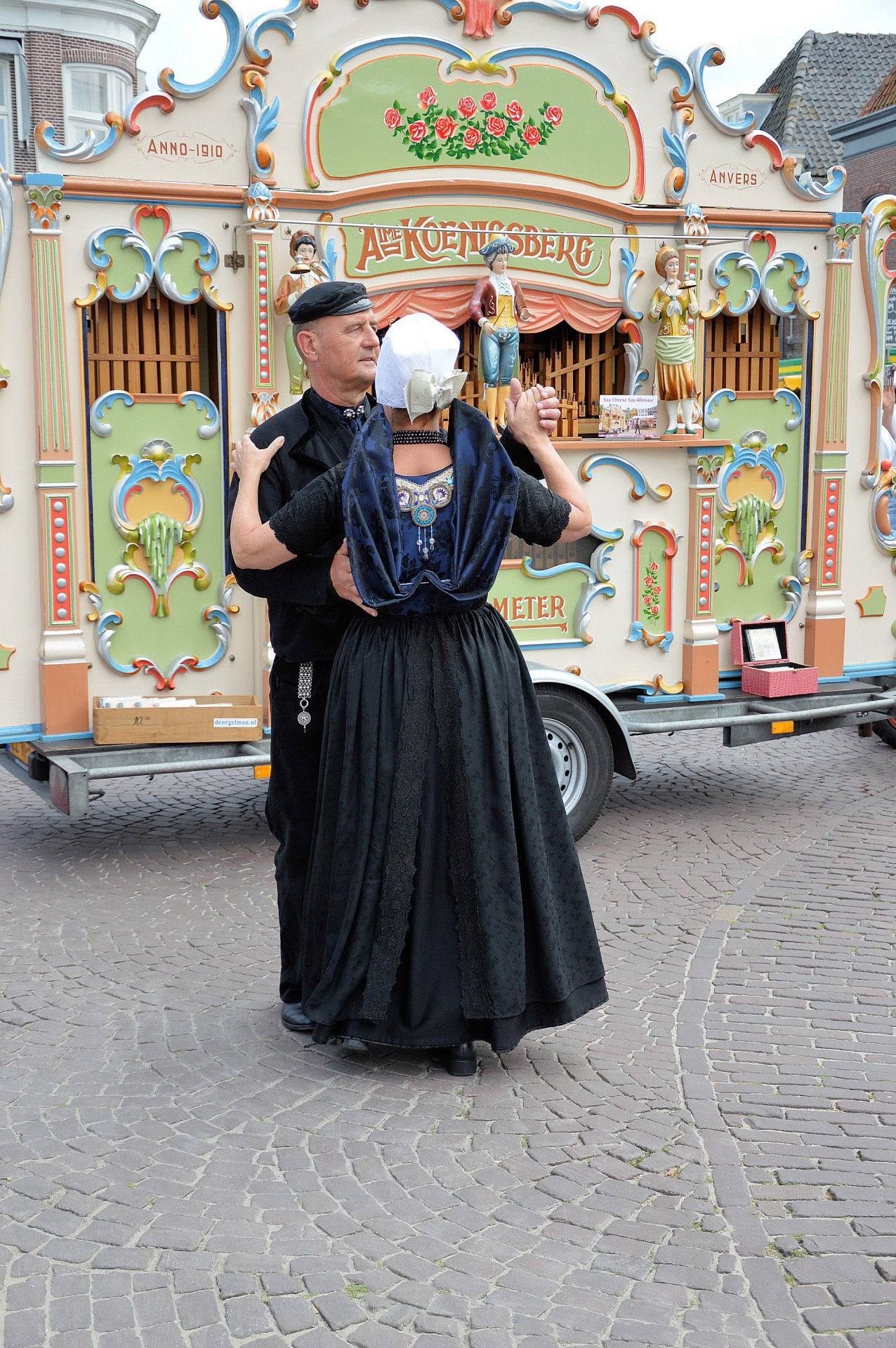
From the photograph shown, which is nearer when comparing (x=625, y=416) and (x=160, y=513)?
(x=160, y=513)

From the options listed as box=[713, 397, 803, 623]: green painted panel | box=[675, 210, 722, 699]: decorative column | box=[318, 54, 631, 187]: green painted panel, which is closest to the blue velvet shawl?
box=[318, 54, 631, 187]: green painted panel

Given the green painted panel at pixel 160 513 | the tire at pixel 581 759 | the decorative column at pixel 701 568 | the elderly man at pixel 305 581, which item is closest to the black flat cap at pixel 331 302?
the elderly man at pixel 305 581

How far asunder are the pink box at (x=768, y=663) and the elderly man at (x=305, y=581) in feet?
11.1

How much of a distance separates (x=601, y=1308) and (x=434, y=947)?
1197mm

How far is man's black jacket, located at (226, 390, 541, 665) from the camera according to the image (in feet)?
A: 13.8

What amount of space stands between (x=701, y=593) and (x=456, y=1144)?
161 inches

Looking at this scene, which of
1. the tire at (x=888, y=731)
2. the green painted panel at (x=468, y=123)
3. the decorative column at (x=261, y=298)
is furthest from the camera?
the tire at (x=888, y=731)

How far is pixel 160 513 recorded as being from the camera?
638 centimetres

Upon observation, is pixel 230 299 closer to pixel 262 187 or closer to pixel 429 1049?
pixel 262 187

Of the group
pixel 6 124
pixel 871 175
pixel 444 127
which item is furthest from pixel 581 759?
pixel 871 175

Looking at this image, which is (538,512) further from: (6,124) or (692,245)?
(6,124)

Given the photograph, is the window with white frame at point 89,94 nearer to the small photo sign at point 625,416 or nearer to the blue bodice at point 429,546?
the small photo sign at point 625,416

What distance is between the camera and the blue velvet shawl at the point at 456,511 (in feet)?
12.8

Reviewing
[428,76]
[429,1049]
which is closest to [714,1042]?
[429,1049]
